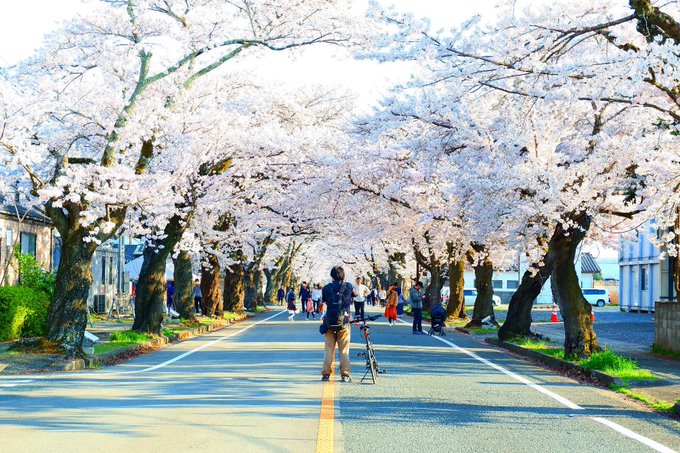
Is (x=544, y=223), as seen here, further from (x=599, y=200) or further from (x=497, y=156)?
(x=599, y=200)

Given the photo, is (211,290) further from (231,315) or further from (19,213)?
(19,213)

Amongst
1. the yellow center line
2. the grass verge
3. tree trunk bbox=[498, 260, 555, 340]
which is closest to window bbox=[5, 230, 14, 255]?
the grass verge

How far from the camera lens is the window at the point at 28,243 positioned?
33.8 metres

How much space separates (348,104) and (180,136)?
1589 centimetres

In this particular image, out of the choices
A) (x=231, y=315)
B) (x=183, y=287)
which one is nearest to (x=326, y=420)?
(x=183, y=287)

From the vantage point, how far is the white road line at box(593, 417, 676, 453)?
8400 mm

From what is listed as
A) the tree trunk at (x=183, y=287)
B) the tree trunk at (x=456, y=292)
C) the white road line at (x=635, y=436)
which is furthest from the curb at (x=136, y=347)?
the tree trunk at (x=456, y=292)

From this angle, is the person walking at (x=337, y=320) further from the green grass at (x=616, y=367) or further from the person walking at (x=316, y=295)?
the person walking at (x=316, y=295)

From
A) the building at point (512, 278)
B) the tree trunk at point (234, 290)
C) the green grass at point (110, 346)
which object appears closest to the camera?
the green grass at point (110, 346)

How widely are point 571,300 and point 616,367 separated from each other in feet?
11.7

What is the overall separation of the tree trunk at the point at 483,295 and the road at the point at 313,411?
16.8 metres

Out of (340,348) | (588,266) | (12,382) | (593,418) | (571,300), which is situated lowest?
(12,382)

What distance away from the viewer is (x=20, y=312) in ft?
74.8

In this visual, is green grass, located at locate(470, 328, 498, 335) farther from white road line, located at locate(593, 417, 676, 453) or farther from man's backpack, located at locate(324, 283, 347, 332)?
white road line, located at locate(593, 417, 676, 453)
